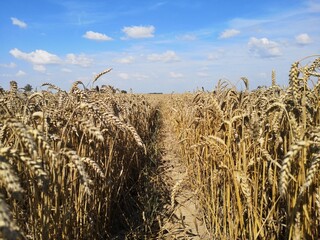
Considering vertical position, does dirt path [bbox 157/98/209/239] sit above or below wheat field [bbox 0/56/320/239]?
below

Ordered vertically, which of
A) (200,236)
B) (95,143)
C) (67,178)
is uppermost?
(95,143)

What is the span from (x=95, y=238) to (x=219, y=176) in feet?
3.73

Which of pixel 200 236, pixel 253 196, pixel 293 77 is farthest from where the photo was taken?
pixel 200 236

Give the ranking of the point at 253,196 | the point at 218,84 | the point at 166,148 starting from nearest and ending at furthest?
1. the point at 253,196
2. the point at 218,84
3. the point at 166,148

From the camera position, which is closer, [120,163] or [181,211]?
[120,163]

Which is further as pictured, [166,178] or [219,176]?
[166,178]

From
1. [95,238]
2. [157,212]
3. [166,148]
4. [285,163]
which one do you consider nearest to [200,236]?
[157,212]

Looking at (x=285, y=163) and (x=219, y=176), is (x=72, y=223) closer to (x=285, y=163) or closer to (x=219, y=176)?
(x=219, y=176)

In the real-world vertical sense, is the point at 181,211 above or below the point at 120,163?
below

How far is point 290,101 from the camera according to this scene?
193 cm

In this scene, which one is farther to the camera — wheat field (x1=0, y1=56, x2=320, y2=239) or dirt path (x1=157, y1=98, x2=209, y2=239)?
dirt path (x1=157, y1=98, x2=209, y2=239)

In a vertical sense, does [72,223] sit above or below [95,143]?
below

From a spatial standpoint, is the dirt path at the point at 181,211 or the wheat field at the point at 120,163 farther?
the dirt path at the point at 181,211

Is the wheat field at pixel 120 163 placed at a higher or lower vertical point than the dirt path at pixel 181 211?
higher
